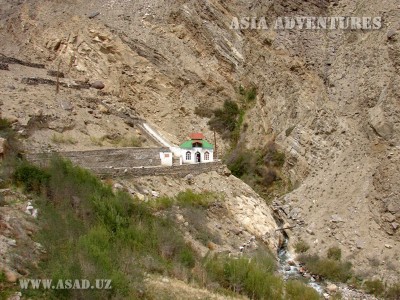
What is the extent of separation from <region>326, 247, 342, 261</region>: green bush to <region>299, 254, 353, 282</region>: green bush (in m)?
0.18

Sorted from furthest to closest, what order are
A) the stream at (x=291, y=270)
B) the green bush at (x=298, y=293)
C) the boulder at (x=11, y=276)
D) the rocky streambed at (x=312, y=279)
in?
the stream at (x=291, y=270)
the rocky streambed at (x=312, y=279)
the green bush at (x=298, y=293)
the boulder at (x=11, y=276)

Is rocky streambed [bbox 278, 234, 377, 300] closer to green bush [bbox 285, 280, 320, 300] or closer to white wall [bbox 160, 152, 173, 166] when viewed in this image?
green bush [bbox 285, 280, 320, 300]

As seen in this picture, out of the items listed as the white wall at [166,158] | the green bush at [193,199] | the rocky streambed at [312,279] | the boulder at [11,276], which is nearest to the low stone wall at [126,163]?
the white wall at [166,158]

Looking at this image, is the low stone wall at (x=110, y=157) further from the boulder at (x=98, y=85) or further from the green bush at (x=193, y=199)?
the boulder at (x=98, y=85)

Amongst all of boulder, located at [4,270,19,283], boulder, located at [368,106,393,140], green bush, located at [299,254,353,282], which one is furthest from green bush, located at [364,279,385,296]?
boulder, located at [4,270,19,283]

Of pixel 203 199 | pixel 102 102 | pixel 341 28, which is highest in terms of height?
pixel 341 28

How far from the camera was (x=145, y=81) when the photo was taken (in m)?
22.5

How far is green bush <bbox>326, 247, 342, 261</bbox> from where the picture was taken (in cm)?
1575

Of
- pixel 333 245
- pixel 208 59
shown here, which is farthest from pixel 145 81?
pixel 333 245

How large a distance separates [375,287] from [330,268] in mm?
1468

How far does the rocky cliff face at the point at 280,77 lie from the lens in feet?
57.3

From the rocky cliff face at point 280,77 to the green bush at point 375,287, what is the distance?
1.39 m

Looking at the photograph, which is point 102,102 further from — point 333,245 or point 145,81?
point 333,245

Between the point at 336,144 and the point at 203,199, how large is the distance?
7.22 m
